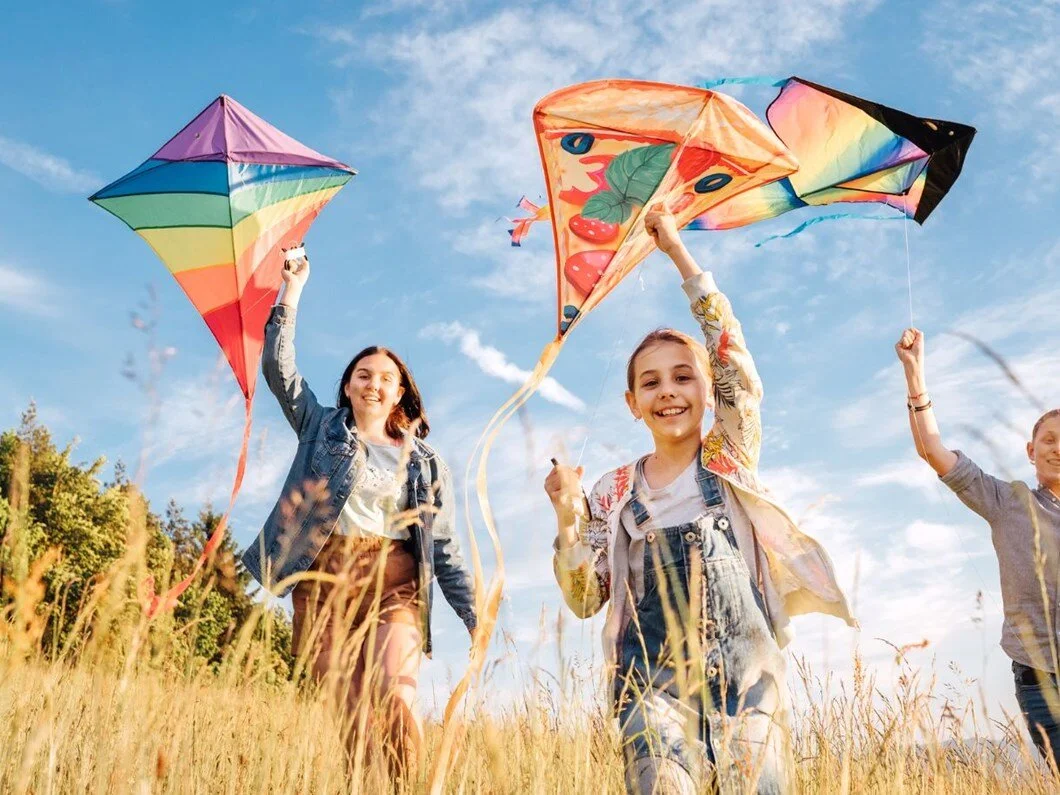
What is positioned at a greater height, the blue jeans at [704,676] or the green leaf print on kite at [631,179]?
the green leaf print on kite at [631,179]

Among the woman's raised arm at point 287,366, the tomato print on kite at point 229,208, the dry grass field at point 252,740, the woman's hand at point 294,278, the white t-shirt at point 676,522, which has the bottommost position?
the dry grass field at point 252,740

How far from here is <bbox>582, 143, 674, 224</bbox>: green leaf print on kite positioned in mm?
3787

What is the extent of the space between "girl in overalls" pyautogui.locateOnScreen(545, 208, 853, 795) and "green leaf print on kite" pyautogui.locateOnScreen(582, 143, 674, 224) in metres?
0.78

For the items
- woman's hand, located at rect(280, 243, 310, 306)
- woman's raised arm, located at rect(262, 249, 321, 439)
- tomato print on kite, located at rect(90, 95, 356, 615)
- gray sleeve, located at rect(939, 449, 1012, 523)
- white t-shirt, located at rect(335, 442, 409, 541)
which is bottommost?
white t-shirt, located at rect(335, 442, 409, 541)

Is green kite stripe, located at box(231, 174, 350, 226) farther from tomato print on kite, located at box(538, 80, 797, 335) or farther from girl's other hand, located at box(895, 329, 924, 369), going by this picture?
girl's other hand, located at box(895, 329, 924, 369)

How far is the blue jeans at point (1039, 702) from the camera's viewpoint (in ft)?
11.5

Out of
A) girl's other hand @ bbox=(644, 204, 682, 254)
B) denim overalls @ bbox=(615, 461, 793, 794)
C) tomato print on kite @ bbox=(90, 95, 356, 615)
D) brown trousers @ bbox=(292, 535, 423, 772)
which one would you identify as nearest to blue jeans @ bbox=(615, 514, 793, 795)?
denim overalls @ bbox=(615, 461, 793, 794)

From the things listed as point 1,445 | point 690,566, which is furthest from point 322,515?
point 1,445

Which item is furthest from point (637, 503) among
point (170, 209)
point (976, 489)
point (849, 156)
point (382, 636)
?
point (170, 209)

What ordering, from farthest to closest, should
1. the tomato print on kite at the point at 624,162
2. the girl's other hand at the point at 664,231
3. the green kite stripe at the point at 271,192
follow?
the green kite stripe at the point at 271,192
the tomato print on kite at the point at 624,162
the girl's other hand at the point at 664,231

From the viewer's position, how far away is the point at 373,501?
3.88 metres

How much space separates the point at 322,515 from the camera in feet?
12.6

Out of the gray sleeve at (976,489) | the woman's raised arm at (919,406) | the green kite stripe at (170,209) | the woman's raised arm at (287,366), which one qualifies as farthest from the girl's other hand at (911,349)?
the green kite stripe at (170,209)

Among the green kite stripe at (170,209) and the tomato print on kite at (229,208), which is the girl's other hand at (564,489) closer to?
the tomato print on kite at (229,208)
